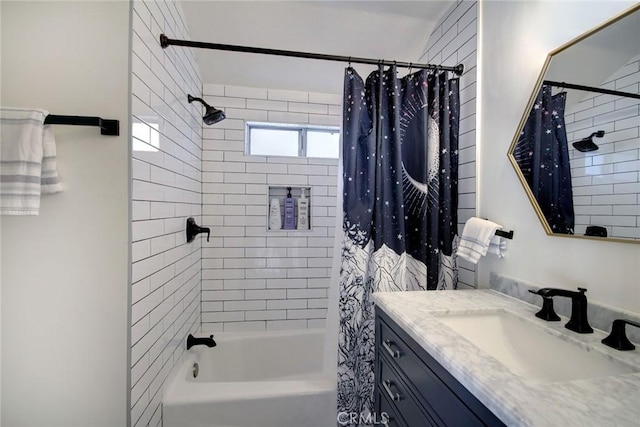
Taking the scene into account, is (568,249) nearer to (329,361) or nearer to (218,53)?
(329,361)

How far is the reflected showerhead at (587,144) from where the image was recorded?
83 cm

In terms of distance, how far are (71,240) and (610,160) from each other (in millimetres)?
1859

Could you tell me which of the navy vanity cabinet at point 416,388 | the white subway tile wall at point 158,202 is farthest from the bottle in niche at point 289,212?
the navy vanity cabinet at point 416,388

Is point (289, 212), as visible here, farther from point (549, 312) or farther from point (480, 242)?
point (549, 312)

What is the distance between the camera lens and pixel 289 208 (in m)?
2.23

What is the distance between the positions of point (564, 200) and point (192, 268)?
2131 mm

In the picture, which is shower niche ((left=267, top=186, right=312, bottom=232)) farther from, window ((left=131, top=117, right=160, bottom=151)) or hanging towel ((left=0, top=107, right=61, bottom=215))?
hanging towel ((left=0, top=107, right=61, bottom=215))

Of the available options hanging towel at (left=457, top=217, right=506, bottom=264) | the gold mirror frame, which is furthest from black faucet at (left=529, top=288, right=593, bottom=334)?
hanging towel at (left=457, top=217, right=506, bottom=264)

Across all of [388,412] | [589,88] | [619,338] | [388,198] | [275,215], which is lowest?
[388,412]

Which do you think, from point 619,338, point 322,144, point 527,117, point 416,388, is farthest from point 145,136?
point 619,338

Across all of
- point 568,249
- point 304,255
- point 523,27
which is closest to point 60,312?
point 304,255

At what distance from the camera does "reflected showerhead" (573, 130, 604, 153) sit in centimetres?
83

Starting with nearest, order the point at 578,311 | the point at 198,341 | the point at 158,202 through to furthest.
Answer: the point at 578,311 < the point at 158,202 < the point at 198,341

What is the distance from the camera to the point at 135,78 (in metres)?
1.00
